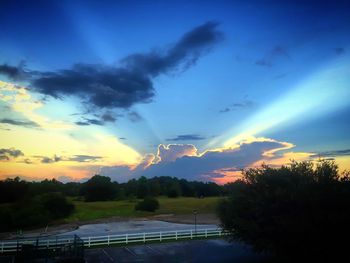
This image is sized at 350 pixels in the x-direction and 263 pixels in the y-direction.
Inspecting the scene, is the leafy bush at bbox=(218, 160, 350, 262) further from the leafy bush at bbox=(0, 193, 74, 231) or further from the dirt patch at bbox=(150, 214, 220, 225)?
the leafy bush at bbox=(0, 193, 74, 231)

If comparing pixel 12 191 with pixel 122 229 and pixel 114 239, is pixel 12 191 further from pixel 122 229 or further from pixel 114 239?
pixel 114 239

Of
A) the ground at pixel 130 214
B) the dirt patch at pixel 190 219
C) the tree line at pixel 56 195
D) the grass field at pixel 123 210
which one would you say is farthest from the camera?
the grass field at pixel 123 210

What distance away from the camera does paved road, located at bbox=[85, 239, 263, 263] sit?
2838 cm

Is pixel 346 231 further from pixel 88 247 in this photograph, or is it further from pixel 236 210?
pixel 88 247

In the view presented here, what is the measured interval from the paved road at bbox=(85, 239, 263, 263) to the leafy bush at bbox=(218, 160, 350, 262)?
386 cm

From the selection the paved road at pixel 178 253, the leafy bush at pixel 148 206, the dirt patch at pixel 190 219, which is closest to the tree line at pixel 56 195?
the leafy bush at pixel 148 206

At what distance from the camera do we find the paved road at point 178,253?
28375 millimetres

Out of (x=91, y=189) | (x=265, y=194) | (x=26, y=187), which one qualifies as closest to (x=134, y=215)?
(x=26, y=187)

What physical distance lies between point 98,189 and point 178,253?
283 ft

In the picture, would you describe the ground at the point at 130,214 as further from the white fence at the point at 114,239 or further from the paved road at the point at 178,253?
the paved road at the point at 178,253

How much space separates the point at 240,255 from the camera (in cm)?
3012

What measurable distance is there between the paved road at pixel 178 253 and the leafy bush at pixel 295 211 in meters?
3.86

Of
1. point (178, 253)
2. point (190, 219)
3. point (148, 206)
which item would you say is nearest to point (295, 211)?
point (178, 253)

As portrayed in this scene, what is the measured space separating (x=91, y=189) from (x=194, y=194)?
153 ft
